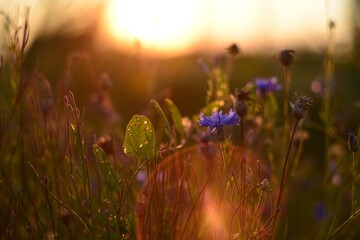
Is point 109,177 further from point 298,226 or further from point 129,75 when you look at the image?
point 129,75

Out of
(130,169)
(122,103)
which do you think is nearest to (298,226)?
(130,169)

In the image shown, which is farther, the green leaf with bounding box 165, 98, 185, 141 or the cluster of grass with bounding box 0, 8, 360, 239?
the green leaf with bounding box 165, 98, 185, 141

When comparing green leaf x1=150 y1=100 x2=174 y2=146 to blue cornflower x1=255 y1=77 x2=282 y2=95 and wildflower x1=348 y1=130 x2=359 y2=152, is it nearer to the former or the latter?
wildflower x1=348 y1=130 x2=359 y2=152

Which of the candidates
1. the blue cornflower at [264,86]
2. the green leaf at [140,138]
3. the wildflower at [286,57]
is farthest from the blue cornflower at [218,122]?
the blue cornflower at [264,86]

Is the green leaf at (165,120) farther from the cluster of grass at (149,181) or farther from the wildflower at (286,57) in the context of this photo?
the wildflower at (286,57)

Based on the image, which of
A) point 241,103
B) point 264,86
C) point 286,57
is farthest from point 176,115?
point 264,86

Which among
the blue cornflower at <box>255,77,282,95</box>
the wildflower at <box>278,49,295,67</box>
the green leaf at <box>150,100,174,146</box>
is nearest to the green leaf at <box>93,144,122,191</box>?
the green leaf at <box>150,100,174,146</box>

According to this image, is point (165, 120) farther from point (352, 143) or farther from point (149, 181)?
point (352, 143)

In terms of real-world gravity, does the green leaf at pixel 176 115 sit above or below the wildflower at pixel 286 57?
below

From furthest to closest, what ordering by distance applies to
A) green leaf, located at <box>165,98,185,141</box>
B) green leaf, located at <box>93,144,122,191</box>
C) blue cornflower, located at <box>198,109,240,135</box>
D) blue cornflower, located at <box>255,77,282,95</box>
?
blue cornflower, located at <box>255,77,282,95</box>, green leaf, located at <box>165,98,185,141</box>, blue cornflower, located at <box>198,109,240,135</box>, green leaf, located at <box>93,144,122,191</box>
